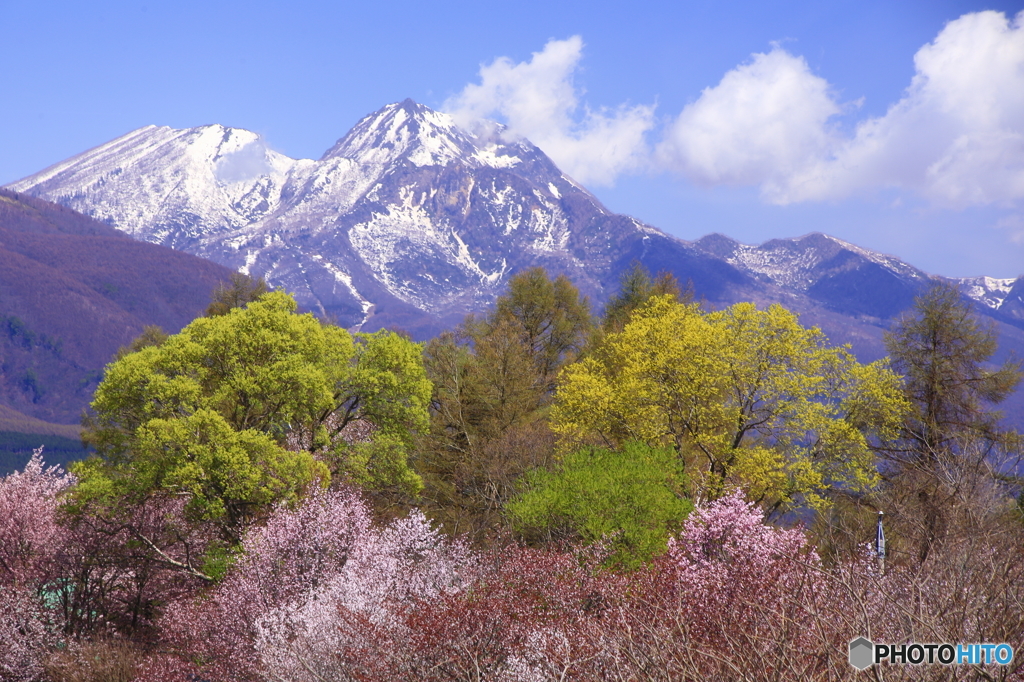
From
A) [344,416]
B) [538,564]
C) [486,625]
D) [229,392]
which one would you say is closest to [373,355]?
[344,416]

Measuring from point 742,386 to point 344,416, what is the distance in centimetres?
1773

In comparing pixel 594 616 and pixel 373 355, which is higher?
pixel 373 355

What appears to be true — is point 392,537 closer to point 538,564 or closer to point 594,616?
point 538,564

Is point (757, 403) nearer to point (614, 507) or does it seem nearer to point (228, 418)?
point (614, 507)

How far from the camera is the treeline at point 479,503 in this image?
1731 cm

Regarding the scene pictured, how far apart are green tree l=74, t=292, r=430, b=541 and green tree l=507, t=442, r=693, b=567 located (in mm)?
9028

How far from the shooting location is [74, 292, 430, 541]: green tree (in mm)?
27250

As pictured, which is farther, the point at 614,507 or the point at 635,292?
the point at 635,292

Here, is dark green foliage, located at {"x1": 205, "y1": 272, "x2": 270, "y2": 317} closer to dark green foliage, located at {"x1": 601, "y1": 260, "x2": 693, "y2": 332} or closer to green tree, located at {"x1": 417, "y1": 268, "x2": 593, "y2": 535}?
green tree, located at {"x1": 417, "y1": 268, "x2": 593, "y2": 535}

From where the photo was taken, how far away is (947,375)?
36.2m

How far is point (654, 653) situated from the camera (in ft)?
→ 35.3

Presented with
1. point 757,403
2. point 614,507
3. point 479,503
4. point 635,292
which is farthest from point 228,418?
point 635,292

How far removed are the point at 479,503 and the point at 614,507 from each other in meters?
13.6

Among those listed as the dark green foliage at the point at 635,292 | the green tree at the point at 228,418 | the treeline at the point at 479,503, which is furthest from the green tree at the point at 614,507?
the dark green foliage at the point at 635,292
